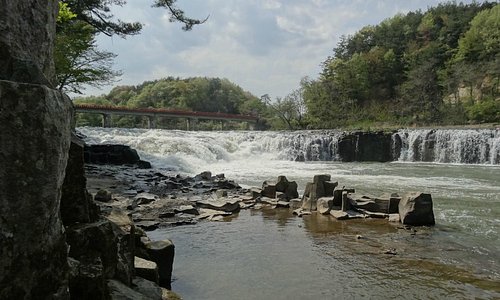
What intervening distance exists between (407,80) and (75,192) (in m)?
61.3

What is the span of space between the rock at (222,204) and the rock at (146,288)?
20.5 ft

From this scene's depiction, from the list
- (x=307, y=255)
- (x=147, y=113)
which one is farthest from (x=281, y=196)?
(x=147, y=113)

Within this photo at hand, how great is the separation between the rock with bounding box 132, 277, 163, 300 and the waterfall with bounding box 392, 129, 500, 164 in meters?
26.6

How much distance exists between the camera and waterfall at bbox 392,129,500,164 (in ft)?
84.6

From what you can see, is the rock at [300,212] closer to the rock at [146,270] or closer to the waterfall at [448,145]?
the rock at [146,270]

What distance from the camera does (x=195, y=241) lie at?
25.0 ft

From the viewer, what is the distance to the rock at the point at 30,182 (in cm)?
198

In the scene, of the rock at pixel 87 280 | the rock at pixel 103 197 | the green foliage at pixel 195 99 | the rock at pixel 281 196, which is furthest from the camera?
the green foliage at pixel 195 99

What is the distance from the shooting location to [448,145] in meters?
27.8

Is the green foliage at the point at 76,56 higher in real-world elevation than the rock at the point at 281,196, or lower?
higher

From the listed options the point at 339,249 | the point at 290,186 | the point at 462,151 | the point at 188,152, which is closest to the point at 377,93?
the point at 462,151

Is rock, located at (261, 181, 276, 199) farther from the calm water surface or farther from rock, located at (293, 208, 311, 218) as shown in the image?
rock, located at (293, 208, 311, 218)

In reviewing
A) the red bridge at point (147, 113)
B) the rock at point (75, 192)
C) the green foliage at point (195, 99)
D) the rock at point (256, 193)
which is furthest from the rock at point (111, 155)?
the green foliage at point (195, 99)

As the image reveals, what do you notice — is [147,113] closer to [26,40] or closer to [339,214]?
[339,214]
